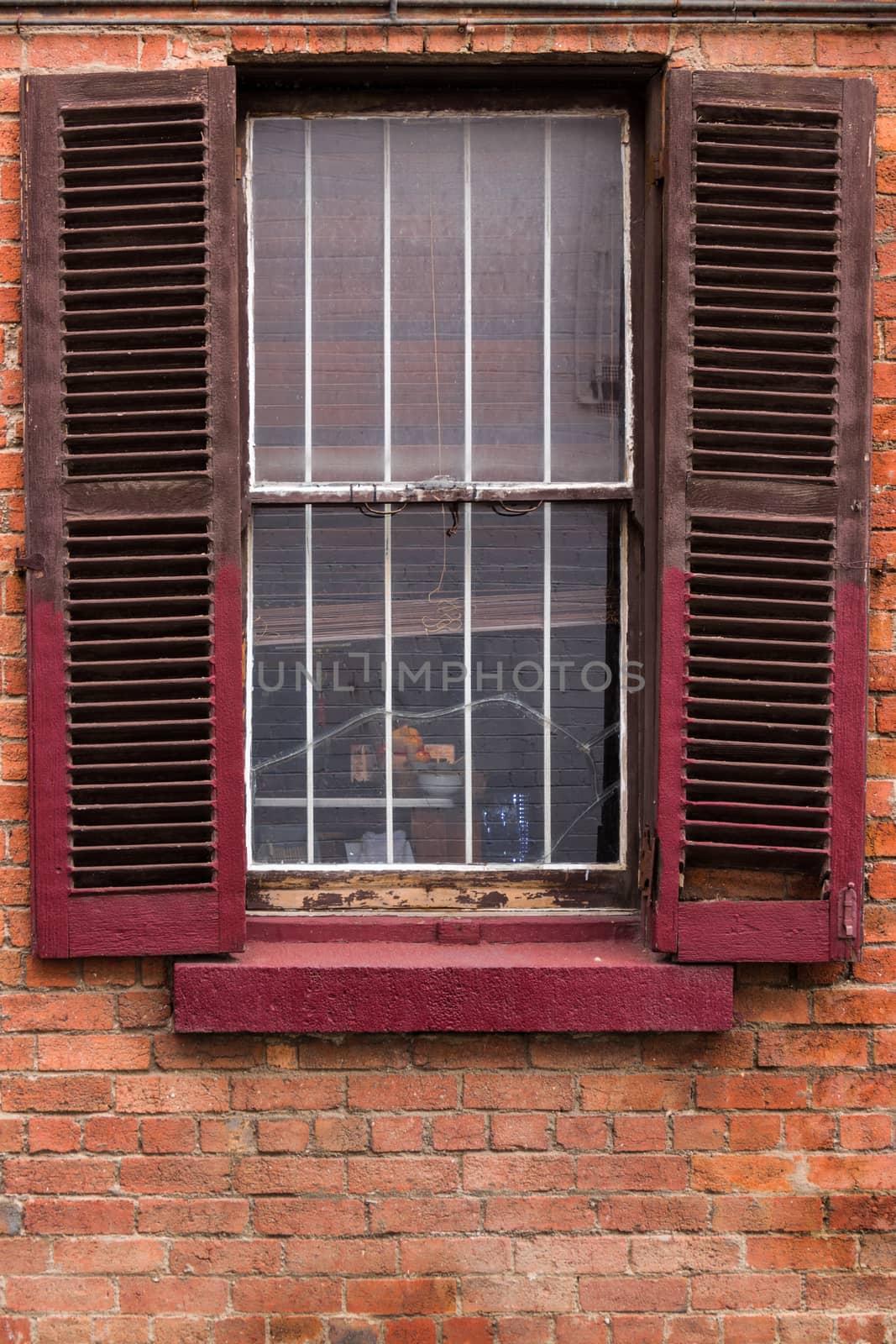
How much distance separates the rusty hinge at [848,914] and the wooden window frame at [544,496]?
0.50 metres

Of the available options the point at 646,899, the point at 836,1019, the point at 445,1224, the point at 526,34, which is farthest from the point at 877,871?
the point at 526,34

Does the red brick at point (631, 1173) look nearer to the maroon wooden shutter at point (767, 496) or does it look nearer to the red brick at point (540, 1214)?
the red brick at point (540, 1214)

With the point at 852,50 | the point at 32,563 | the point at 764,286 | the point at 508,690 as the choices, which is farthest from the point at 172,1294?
the point at 852,50

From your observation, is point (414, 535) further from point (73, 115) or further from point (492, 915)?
point (73, 115)

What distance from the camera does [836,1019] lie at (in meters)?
3.04

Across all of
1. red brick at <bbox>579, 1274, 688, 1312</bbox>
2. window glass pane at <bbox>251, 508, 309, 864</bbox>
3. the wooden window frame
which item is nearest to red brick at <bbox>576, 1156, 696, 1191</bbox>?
red brick at <bbox>579, 1274, 688, 1312</bbox>

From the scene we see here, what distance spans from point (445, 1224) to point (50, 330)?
246 cm

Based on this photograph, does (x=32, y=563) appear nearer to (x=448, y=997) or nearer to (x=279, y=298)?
(x=279, y=298)

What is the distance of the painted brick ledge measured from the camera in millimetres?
2934

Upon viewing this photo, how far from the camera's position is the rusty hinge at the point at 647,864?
9.96 ft

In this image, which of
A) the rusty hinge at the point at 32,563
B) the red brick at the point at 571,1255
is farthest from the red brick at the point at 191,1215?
the rusty hinge at the point at 32,563

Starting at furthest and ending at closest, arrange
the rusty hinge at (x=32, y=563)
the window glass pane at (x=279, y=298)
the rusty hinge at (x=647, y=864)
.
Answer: the window glass pane at (x=279, y=298), the rusty hinge at (x=647, y=864), the rusty hinge at (x=32, y=563)

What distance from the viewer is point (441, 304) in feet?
10.4

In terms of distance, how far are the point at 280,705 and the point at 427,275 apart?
1.22 metres
